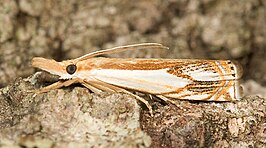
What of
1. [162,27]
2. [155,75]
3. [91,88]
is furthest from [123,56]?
[91,88]

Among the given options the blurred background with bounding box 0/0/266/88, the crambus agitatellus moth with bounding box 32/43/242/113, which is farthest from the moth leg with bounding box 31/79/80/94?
the blurred background with bounding box 0/0/266/88

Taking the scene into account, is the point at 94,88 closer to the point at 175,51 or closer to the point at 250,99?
the point at 250,99

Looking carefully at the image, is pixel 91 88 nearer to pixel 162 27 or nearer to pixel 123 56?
pixel 123 56

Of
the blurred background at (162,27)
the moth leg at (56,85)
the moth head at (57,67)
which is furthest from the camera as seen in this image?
the blurred background at (162,27)

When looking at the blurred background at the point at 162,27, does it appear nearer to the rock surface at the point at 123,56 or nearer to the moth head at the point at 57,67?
the rock surface at the point at 123,56

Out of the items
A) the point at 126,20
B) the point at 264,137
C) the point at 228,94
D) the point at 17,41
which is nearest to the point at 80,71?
the point at 228,94

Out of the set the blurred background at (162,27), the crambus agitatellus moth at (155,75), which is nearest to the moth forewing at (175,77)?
the crambus agitatellus moth at (155,75)
